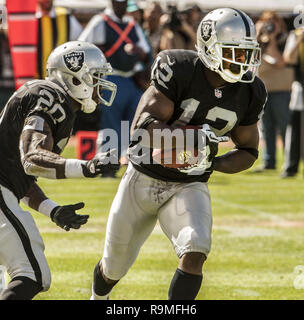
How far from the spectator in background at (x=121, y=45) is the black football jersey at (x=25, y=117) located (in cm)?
610

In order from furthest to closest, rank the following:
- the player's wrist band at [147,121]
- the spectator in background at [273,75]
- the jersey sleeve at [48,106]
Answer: the spectator in background at [273,75] < the player's wrist band at [147,121] < the jersey sleeve at [48,106]

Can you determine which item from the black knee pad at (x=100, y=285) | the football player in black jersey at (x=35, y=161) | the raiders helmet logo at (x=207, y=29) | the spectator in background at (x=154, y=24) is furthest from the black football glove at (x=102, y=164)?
the spectator in background at (x=154, y=24)

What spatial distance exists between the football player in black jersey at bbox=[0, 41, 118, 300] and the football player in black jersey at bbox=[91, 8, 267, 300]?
42 centimetres

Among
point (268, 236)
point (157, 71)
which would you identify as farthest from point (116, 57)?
point (157, 71)

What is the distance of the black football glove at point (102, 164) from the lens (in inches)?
163

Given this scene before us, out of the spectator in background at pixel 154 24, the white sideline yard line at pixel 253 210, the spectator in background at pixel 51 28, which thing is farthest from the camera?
the spectator in background at pixel 154 24

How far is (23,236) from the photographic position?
4422 mm

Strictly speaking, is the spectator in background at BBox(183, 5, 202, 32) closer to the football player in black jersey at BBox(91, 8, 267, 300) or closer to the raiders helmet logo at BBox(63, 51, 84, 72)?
the football player in black jersey at BBox(91, 8, 267, 300)

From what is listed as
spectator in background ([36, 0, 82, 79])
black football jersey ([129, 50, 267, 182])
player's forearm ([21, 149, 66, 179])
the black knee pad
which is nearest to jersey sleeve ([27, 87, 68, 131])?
player's forearm ([21, 149, 66, 179])

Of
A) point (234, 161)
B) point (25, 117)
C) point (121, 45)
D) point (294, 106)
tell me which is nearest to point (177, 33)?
point (121, 45)

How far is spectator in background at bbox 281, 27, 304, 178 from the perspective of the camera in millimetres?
11797

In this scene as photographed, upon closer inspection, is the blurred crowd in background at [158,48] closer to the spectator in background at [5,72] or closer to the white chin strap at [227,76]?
the spectator in background at [5,72]

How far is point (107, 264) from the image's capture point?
5090 mm

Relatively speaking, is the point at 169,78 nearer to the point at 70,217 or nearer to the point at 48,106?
the point at 48,106
